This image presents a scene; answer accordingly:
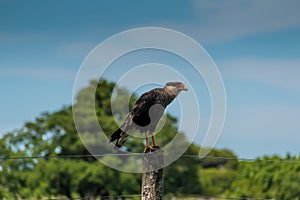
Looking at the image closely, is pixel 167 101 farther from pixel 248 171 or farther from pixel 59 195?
pixel 248 171

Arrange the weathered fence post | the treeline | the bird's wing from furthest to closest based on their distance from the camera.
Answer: the treeline → the bird's wing → the weathered fence post

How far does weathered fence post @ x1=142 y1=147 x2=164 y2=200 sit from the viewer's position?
25.2ft

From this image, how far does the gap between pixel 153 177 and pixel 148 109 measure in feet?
3.58

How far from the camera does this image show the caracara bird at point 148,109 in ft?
27.5

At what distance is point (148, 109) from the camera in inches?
331

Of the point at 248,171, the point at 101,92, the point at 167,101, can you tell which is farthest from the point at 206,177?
the point at 167,101

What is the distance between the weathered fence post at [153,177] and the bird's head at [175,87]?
110 cm

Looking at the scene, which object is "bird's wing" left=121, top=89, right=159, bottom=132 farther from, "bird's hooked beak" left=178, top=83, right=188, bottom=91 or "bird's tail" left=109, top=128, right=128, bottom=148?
"bird's hooked beak" left=178, top=83, right=188, bottom=91

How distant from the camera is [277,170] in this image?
150 ft

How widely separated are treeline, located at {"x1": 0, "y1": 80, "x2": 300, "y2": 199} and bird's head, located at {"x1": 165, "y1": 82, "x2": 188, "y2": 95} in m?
30.2

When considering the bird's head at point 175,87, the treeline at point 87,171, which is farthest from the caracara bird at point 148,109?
the treeline at point 87,171

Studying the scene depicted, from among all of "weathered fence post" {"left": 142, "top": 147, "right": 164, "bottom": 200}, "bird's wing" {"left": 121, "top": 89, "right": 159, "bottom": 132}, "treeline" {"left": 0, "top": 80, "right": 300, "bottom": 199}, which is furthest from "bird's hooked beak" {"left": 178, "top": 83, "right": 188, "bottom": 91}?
"treeline" {"left": 0, "top": 80, "right": 300, "bottom": 199}

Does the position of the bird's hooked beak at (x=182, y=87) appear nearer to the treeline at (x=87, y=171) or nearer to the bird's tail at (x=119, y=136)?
the bird's tail at (x=119, y=136)

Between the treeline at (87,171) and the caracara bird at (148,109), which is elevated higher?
the treeline at (87,171)
